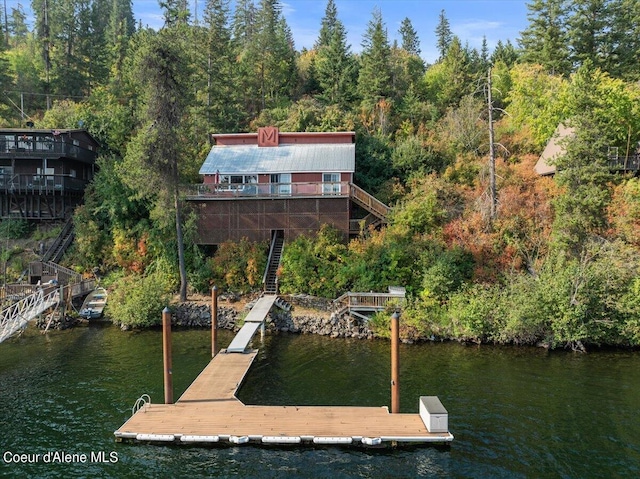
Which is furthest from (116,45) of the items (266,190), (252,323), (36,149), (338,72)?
(252,323)

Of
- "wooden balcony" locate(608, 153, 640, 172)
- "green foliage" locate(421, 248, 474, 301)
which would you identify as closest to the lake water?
"green foliage" locate(421, 248, 474, 301)

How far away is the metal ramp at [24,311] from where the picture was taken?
20.4 meters

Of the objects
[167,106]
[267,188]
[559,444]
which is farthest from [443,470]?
[167,106]

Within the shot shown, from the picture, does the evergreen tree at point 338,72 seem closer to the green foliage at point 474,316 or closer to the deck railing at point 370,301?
the deck railing at point 370,301

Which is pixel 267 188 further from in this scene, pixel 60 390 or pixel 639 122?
pixel 639 122

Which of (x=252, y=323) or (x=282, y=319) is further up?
(x=252, y=323)

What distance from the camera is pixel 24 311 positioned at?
2245cm

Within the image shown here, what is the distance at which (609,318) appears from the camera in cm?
2047

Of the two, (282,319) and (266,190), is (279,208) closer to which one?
(266,190)

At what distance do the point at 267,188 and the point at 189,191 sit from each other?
493 centimetres

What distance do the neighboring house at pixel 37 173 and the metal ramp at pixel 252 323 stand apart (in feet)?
64.0

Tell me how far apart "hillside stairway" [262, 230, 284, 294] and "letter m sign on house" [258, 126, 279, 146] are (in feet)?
26.9

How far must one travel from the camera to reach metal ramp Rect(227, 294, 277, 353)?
64.5 feet

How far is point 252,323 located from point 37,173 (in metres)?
23.8
